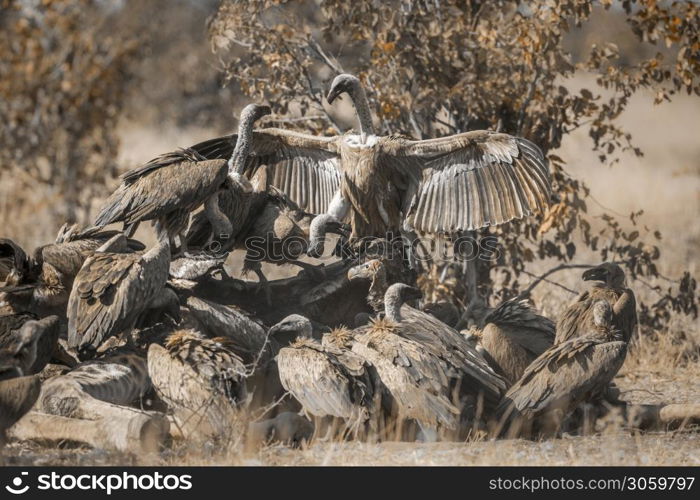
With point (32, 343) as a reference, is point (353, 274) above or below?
above

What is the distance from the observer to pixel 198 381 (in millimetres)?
5816

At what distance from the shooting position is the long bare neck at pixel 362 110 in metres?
7.83

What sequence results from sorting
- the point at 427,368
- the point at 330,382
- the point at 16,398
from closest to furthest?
1. the point at 16,398
2. the point at 330,382
3. the point at 427,368

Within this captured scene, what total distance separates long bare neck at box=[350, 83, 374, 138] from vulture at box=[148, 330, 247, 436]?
231 cm

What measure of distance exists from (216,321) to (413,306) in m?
1.70

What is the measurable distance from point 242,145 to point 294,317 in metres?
1.64

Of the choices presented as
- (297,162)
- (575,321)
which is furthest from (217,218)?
(575,321)

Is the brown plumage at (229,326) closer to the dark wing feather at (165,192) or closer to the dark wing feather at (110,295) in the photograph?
the dark wing feather at (110,295)

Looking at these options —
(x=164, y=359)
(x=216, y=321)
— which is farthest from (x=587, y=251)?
(x=164, y=359)

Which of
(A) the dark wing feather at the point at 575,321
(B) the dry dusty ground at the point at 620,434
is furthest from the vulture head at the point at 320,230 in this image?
(B) the dry dusty ground at the point at 620,434

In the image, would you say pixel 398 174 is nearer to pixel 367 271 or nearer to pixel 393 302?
pixel 367 271
